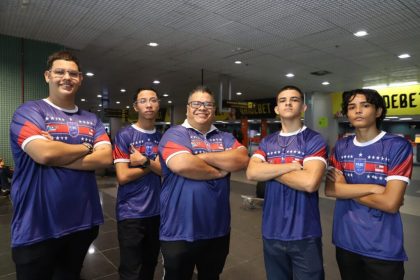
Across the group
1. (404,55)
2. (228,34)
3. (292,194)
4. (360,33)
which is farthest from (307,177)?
(404,55)

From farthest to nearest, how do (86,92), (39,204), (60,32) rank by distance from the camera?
(86,92) < (60,32) < (39,204)

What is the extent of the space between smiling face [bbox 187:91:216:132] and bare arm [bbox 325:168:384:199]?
91cm

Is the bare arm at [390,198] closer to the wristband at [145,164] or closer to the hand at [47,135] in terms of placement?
the wristband at [145,164]

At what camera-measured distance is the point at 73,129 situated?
174 centimetres

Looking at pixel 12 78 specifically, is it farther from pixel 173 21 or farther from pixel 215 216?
pixel 215 216

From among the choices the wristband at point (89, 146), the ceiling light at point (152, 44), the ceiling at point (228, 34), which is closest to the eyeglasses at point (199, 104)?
the wristband at point (89, 146)

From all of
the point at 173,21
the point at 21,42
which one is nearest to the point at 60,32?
the point at 21,42

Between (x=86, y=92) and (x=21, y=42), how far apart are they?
25.9ft

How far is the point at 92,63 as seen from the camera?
7438mm

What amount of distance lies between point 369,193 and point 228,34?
162 inches

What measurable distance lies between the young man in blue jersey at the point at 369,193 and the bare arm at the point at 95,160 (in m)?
1.47

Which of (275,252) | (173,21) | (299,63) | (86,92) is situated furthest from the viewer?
(86,92)

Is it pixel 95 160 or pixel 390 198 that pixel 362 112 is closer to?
pixel 390 198

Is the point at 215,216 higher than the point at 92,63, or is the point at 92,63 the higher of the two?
the point at 92,63
